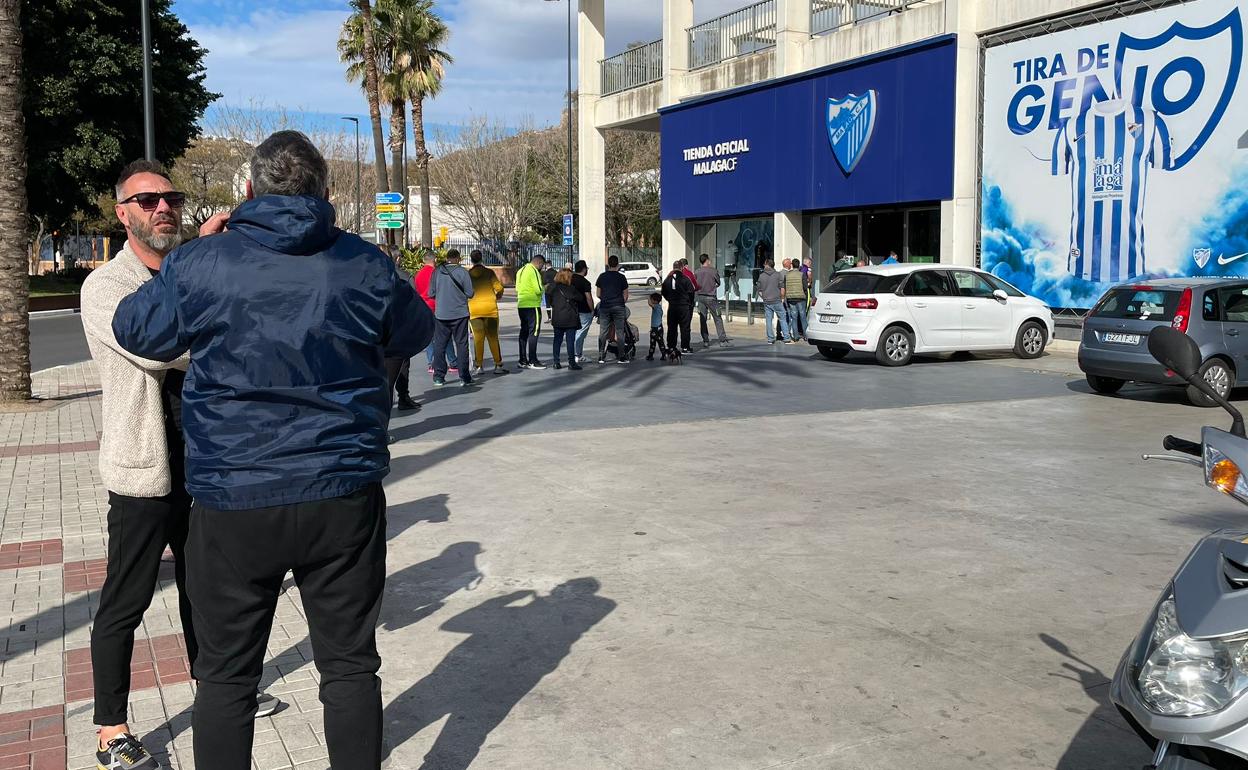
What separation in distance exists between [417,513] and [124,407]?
3.62 metres

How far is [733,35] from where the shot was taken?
27562mm

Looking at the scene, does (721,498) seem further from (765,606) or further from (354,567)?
(354,567)

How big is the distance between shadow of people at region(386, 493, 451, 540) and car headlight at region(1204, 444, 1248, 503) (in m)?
4.73

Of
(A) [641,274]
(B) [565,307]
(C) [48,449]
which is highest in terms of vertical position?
(A) [641,274]

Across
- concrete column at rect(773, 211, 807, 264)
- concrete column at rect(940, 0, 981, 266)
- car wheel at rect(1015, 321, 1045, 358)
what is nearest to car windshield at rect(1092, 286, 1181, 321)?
car wheel at rect(1015, 321, 1045, 358)

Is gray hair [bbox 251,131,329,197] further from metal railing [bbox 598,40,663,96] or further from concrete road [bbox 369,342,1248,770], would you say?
metal railing [bbox 598,40,663,96]

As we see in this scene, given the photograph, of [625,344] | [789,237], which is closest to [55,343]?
[625,344]

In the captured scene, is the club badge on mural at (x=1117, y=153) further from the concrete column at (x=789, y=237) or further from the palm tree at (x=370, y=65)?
the palm tree at (x=370, y=65)

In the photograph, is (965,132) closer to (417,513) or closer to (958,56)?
(958,56)

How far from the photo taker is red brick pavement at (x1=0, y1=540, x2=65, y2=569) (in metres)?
5.73

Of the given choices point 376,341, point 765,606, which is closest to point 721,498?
point 765,606

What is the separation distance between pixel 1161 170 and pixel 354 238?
1722 centimetres

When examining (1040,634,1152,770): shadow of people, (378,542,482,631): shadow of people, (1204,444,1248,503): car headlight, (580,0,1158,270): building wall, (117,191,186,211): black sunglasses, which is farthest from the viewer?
(580,0,1158,270): building wall

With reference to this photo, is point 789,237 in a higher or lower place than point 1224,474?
higher
